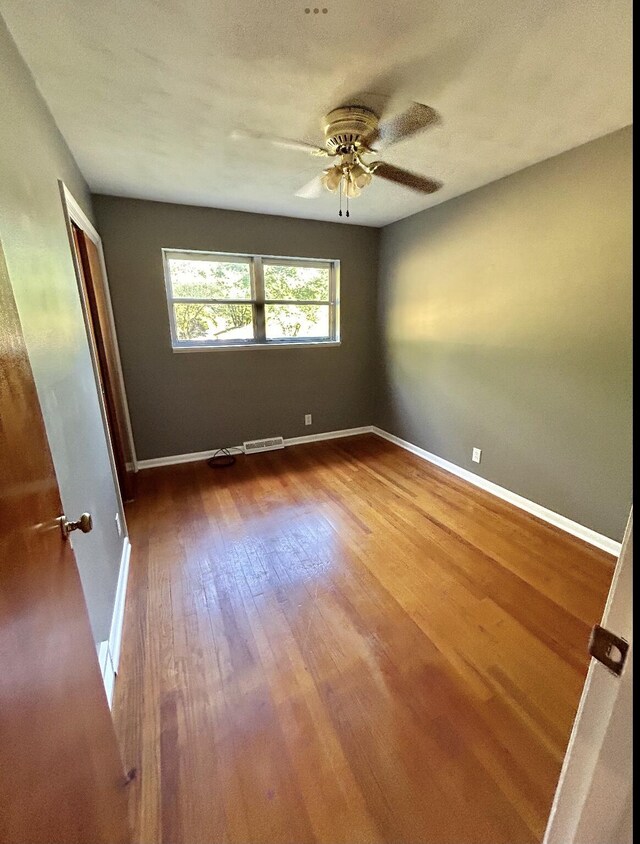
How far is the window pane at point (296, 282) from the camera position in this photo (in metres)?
3.58

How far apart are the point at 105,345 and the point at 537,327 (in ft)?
10.3

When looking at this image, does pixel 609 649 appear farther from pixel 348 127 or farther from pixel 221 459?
pixel 221 459

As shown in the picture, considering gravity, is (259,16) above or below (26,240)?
above

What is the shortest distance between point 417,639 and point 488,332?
2.25m

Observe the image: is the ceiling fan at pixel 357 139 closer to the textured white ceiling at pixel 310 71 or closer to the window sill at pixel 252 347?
the textured white ceiling at pixel 310 71

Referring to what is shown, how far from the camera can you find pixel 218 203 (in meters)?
3.02

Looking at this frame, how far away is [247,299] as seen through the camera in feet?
11.6

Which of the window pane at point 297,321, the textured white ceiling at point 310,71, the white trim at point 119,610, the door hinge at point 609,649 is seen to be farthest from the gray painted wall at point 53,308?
the window pane at point 297,321

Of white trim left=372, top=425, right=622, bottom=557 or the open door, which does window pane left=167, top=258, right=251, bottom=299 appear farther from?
the open door

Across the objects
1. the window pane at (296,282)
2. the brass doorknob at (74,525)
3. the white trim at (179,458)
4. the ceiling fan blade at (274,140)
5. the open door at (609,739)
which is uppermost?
the ceiling fan blade at (274,140)

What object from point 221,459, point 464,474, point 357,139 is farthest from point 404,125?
point 221,459

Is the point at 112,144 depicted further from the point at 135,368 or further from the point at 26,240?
the point at 135,368

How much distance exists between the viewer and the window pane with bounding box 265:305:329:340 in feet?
12.1

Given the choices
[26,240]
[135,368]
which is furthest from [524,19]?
[135,368]
